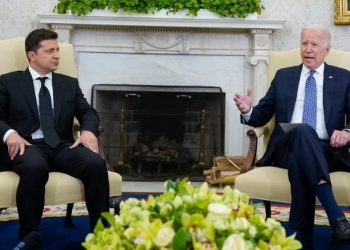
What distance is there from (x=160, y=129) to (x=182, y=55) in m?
0.70

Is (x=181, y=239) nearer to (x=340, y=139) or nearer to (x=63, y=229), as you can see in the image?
(x=340, y=139)

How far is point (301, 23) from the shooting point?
204 inches

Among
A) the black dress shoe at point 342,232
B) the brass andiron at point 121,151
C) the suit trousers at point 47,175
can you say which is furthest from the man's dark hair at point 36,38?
the brass andiron at point 121,151

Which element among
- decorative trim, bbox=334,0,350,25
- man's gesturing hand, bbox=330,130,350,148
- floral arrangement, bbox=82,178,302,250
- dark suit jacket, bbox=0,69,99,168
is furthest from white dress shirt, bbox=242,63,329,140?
decorative trim, bbox=334,0,350,25

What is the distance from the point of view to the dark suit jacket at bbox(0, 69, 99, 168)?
2879mm

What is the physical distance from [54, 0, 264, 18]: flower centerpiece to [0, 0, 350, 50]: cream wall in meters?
0.28

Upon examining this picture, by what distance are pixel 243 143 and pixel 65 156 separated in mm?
2744

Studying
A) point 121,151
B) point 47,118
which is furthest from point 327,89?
point 121,151

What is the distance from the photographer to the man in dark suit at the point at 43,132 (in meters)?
2.46

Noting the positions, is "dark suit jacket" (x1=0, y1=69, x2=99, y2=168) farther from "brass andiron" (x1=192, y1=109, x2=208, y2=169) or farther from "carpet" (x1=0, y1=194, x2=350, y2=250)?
"brass andiron" (x1=192, y1=109, x2=208, y2=169)

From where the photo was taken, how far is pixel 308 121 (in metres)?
2.96

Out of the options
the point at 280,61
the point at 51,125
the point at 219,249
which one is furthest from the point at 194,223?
the point at 280,61

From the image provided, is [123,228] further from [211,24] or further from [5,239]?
[211,24]

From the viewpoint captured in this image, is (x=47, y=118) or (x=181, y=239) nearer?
(x=181, y=239)
